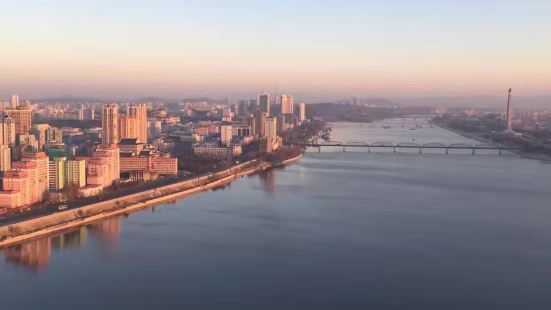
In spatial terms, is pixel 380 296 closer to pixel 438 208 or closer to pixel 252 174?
pixel 438 208

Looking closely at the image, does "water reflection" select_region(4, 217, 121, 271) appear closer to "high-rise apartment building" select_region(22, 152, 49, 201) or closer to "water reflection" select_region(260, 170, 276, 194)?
"high-rise apartment building" select_region(22, 152, 49, 201)

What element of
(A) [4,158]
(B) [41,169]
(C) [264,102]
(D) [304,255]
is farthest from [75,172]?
(C) [264,102]

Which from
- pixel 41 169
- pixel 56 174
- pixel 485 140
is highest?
pixel 41 169

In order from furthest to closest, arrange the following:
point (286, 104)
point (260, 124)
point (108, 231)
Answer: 1. point (286, 104)
2. point (260, 124)
3. point (108, 231)

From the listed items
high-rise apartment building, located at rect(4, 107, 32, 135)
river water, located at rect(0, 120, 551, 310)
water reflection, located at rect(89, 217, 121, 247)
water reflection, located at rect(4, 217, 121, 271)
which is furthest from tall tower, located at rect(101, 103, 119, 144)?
water reflection, located at rect(4, 217, 121, 271)

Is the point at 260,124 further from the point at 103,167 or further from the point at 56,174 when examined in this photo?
the point at 56,174

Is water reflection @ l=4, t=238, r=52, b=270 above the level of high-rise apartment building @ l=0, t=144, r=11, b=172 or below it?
below

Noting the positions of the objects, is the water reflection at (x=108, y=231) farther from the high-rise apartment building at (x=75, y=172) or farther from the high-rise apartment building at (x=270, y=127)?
the high-rise apartment building at (x=270, y=127)

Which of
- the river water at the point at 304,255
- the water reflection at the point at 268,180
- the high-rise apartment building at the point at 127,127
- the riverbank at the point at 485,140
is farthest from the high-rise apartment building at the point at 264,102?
the river water at the point at 304,255
